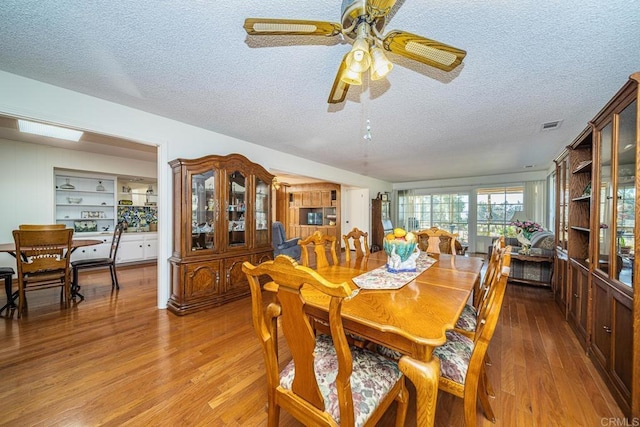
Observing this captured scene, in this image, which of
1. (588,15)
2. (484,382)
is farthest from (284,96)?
(484,382)

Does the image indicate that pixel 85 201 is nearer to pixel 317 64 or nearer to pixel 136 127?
pixel 136 127

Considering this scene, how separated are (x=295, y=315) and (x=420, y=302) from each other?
74cm

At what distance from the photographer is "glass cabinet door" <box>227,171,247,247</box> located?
129 inches

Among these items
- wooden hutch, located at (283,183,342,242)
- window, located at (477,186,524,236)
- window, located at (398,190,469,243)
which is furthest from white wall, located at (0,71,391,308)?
window, located at (477,186,524,236)

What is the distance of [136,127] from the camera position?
270 cm

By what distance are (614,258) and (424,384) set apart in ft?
5.78

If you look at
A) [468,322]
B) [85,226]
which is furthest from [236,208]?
[85,226]

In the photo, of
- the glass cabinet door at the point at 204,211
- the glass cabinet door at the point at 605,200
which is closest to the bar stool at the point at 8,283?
the glass cabinet door at the point at 204,211

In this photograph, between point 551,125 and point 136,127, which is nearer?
point 136,127

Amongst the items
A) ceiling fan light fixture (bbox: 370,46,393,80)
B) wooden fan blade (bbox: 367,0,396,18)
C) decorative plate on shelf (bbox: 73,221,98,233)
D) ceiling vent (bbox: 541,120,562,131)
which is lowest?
decorative plate on shelf (bbox: 73,221,98,233)

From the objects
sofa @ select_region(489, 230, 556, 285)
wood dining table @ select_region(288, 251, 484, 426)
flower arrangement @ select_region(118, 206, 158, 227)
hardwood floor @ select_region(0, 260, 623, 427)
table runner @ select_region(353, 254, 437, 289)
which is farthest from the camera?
flower arrangement @ select_region(118, 206, 158, 227)

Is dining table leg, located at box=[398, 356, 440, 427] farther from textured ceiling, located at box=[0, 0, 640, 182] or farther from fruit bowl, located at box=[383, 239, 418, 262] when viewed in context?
textured ceiling, located at box=[0, 0, 640, 182]

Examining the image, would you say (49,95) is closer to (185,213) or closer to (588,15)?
(185,213)

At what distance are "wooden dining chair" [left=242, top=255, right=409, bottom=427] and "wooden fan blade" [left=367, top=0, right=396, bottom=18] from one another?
1136mm
